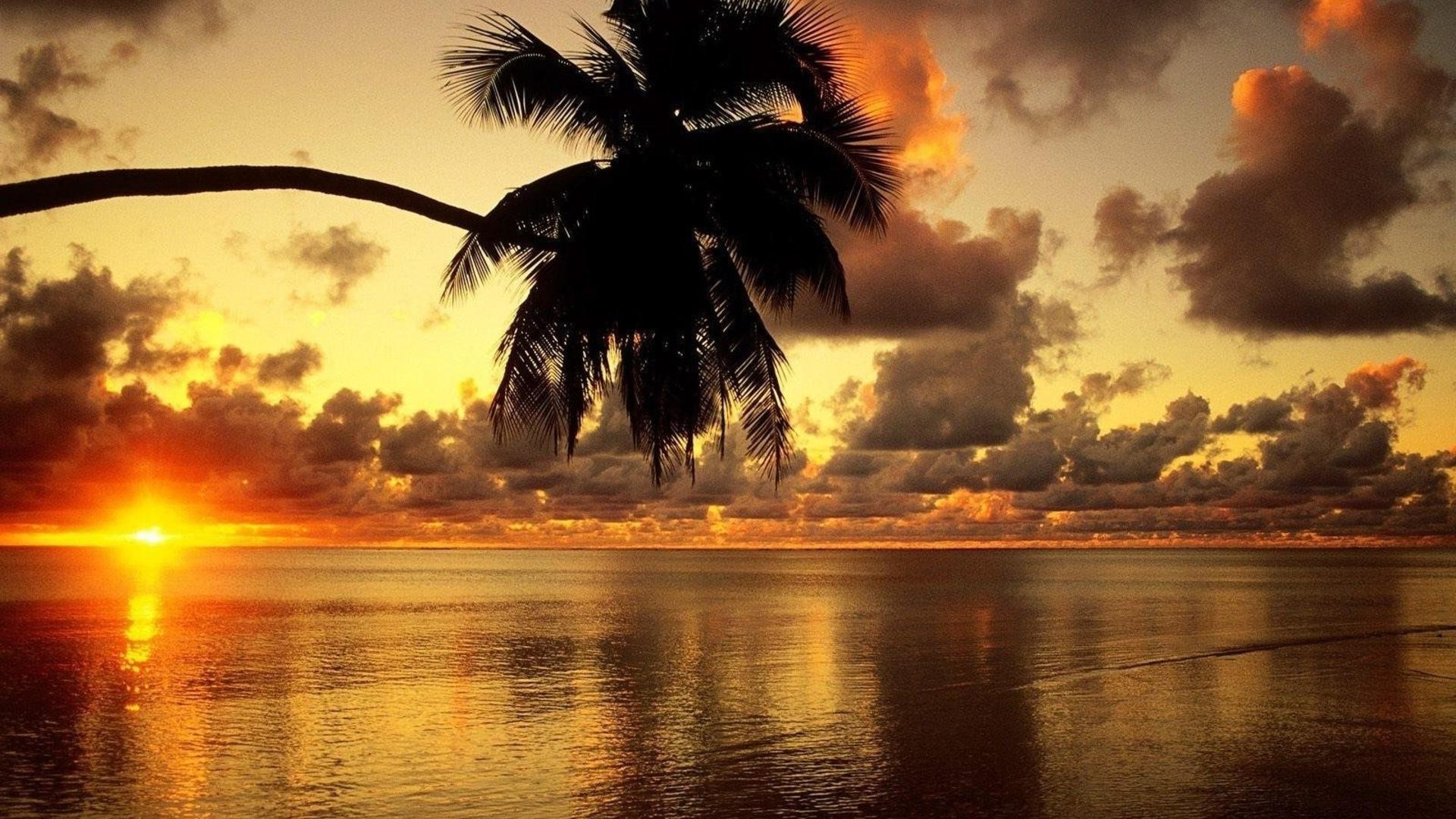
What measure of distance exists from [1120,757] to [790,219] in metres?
6.75

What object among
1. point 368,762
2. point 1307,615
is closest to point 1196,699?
point 368,762

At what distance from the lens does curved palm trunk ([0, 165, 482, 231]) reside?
6.02 m

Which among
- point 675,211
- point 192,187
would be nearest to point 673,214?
point 675,211

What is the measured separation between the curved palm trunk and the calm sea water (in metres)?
5.03

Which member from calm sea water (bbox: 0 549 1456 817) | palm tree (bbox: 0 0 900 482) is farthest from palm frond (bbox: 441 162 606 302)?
calm sea water (bbox: 0 549 1456 817)

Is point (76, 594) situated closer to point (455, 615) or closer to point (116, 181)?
point (455, 615)

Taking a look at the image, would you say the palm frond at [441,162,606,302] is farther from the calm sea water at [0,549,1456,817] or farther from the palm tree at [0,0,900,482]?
the calm sea water at [0,549,1456,817]

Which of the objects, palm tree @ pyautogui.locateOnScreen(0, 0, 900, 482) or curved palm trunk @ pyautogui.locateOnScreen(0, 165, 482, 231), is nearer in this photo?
curved palm trunk @ pyautogui.locateOnScreen(0, 165, 482, 231)

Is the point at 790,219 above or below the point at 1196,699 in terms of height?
above

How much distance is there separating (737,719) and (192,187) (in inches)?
373

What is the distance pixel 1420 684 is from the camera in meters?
17.1

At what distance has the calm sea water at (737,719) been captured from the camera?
9.95 m

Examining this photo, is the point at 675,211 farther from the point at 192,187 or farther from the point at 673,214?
the point at 192,187

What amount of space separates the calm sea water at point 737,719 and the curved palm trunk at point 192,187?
5.03 m
